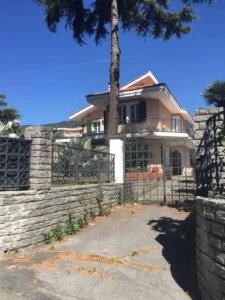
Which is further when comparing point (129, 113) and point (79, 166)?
point (129, 113)

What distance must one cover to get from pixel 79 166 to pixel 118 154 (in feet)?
8.62

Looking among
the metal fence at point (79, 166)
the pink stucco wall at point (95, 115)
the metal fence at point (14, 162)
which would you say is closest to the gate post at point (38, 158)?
the metal fence at point (14, 162)

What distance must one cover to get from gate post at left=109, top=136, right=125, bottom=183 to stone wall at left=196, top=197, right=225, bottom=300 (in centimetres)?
628

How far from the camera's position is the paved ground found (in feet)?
12.1

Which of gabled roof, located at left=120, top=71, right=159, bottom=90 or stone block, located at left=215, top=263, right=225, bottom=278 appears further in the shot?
gabled roof, located at left=120, top=71, right=159, bottom=90

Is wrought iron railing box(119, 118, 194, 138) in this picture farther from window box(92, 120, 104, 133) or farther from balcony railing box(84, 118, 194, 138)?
window box(92, 120, 104, 133)

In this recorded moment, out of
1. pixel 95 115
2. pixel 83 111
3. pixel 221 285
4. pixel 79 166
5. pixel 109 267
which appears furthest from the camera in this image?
pixel 83 111

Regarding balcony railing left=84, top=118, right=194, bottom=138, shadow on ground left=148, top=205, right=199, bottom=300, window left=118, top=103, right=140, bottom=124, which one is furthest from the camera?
window left=118, top=103, right=140, bottom=124

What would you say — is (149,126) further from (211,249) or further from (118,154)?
(211,249)

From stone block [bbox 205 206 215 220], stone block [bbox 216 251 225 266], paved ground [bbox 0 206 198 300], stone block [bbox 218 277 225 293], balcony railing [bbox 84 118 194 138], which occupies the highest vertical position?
balcony railing [bbox 84 118 194 138]

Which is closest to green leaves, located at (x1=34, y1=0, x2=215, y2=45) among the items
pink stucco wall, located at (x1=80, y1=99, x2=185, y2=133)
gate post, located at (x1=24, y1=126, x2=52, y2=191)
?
pink stucco wall, located at (x1=80, y1=99, x2=185, y2=133)

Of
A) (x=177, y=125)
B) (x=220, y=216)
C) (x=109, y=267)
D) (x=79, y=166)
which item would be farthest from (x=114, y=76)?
(x=177, y=125)

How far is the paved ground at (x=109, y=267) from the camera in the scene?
3.68 metres

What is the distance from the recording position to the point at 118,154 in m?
10.2
